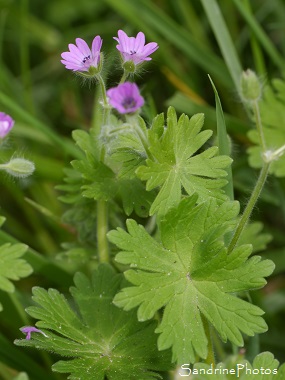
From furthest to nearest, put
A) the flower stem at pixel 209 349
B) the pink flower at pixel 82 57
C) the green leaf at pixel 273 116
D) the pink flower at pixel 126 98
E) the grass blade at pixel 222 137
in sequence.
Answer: the green leaf at pixel 273 116, the grass blade at pixel 222 137, the flower stem at pixel 209 349, the pink flower at pixel 82 57, the pink flower at pixel 126 98

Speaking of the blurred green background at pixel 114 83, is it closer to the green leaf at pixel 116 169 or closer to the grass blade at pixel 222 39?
the grass blade at pixel 222 39

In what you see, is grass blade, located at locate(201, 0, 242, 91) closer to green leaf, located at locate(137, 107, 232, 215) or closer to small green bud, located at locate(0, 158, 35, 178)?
green leaf, located at locate(137, 107, 232, 215)

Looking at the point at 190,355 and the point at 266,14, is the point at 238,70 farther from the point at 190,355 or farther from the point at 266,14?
the point at 190,355

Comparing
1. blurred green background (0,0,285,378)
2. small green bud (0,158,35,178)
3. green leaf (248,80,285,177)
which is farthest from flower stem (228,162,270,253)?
green leaf (248,80,285,177)

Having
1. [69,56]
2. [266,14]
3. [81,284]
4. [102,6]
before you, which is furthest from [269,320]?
[102,6]

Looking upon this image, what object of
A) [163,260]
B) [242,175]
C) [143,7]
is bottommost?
[163,260]

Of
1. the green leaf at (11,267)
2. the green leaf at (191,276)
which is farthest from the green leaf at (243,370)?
the green leaf at (11,267)

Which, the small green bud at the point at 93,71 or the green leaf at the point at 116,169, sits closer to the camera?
the small green bud at the point at 93,71
